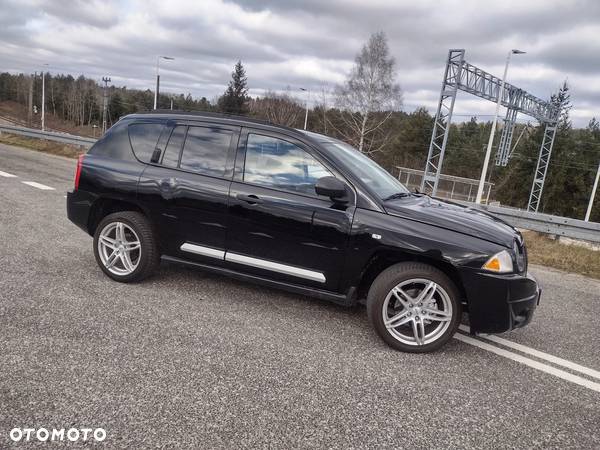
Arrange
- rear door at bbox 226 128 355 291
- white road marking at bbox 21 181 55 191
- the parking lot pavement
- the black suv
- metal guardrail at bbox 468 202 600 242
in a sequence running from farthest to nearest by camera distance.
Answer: white road marking at bbox 21 181 55 191
metal guardrail at bbox 468 202 600 242
rear door at bbox 226 128 355 291
the black suv
the parking lot pavement

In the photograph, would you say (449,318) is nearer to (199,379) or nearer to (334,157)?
(334,157)

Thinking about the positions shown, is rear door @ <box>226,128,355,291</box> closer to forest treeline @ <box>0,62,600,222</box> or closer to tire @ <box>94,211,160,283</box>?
tire @ <box>94,211,160,283</box>

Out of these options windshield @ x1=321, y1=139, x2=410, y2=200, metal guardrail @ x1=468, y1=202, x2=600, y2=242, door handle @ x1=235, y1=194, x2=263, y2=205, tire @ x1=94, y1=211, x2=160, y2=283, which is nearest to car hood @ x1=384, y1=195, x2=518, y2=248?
windshield @ x1=321, y1=139, x2=410, y2=200

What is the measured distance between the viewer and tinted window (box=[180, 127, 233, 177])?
4.10m

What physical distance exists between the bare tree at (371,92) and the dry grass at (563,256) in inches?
1039

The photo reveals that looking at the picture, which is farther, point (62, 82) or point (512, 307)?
point (62, 82)

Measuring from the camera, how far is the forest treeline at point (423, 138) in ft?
130

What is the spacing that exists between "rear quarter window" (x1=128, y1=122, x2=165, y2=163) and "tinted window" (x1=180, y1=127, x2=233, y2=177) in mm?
358

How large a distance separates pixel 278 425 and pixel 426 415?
92 centimetres

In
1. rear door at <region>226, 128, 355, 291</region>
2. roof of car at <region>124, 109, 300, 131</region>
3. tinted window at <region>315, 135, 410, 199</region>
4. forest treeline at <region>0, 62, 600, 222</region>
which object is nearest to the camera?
rear door at <region>226, 128, 355, 291</region>

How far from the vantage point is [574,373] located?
3418 millimetres

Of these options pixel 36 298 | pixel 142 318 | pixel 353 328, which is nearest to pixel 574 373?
pixel 353 328

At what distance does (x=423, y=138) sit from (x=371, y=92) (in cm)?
3174

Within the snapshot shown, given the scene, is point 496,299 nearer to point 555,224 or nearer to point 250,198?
point 250,198
